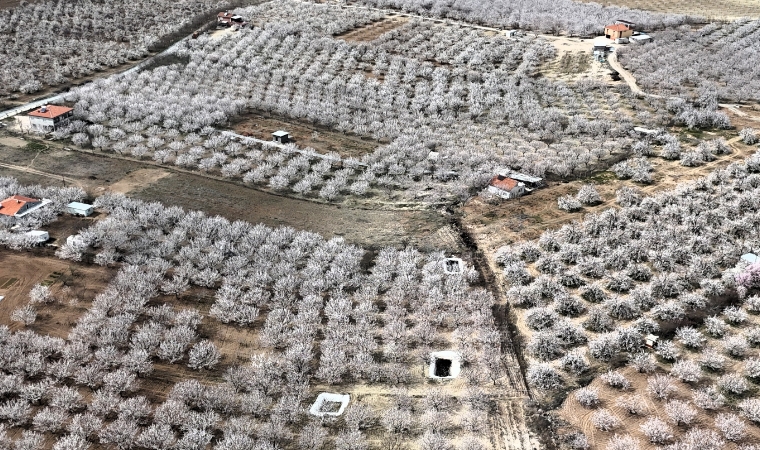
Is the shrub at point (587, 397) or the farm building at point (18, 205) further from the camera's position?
the farm building at point (18, 205)

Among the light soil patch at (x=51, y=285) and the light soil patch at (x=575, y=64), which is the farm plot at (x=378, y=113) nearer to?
the light soil patch at (x=575, y=64)

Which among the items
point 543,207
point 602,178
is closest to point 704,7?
point 602,178

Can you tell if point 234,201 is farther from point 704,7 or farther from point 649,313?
point 704,7

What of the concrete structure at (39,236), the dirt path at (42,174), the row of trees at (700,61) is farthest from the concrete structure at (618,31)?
the concrete structure at (39,236)

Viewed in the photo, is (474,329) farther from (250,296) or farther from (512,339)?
(250,296)

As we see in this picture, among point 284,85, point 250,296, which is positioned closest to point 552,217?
point 250,296

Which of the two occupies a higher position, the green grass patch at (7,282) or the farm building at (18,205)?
the farm building at (18,205)

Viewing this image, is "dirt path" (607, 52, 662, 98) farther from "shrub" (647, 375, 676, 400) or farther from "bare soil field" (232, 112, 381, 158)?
"shrub" (647, 375, 676, 400)
